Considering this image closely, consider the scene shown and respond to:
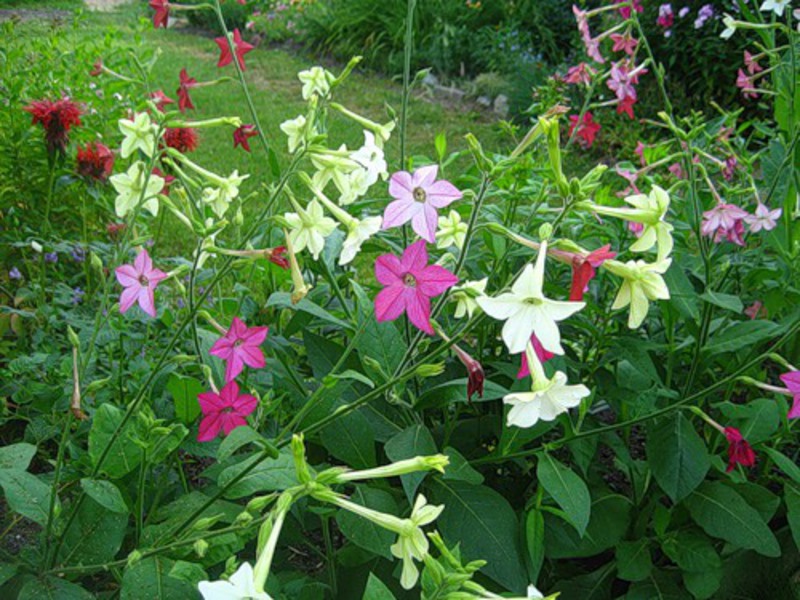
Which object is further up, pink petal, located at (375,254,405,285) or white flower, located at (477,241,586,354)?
white flower, located at (477,241,586,354)

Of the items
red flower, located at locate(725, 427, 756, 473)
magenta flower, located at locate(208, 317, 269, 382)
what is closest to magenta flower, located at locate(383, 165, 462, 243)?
magenta flower, located at locate(208, 317, 269, 382)

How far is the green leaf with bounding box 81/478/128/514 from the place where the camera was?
4.73 ft

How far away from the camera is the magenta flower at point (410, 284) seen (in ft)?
4.14

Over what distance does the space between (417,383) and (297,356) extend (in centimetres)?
55

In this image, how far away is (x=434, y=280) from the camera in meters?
1.26

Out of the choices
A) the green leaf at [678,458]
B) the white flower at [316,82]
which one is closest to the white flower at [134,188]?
the white flower at [316,82]

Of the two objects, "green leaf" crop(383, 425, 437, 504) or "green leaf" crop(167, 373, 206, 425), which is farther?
"green leaf" crop(167, 373, 206, 425)

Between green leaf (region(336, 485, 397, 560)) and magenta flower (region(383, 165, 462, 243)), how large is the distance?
0.52 metres

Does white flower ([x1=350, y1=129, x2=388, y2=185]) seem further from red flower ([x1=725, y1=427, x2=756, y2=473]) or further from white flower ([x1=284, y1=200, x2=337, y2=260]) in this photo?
red flower ([x1=725, y1=427, x2=756, y2=473])

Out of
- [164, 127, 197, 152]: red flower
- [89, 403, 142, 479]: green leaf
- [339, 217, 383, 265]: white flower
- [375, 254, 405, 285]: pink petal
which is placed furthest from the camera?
[164, 127, 197, 152]: red flower

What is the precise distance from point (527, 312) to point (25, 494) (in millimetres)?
932

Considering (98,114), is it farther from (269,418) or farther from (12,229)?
(269,418)

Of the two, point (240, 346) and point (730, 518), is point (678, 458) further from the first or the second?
point (240, 346)

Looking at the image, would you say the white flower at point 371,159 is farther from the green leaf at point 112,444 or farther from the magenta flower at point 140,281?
the green leaf at point 112,444
